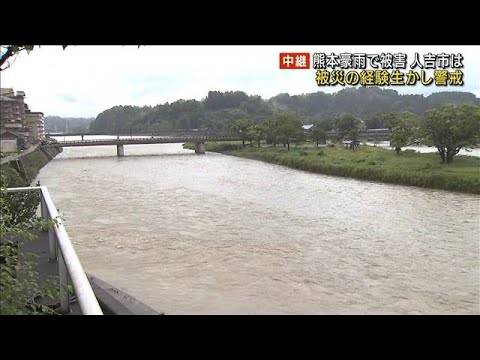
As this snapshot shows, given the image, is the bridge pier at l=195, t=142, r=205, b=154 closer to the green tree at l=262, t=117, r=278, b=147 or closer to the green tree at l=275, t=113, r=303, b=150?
the green tree at l=262, t=117, r=278, b=147

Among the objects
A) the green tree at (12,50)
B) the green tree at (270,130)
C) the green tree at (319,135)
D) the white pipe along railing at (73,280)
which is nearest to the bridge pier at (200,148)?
the green tree at (270,130)

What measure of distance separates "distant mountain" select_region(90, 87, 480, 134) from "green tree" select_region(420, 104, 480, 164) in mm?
14919

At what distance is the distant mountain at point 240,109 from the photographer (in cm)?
3219

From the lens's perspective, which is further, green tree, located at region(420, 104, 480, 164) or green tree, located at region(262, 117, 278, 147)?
A: green tree, located at region(262, 117, 278, 147)

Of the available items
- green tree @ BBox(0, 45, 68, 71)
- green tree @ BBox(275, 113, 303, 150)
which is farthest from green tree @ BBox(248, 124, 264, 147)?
green tree @ BBox(0, 45, 68, 71)

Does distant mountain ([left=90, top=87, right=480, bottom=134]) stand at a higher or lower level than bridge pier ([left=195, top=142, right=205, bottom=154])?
higher

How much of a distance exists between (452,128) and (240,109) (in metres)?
26.4

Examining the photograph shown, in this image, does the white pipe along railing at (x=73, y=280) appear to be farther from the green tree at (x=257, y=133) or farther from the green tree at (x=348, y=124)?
the green tree at (x=257, y=133)

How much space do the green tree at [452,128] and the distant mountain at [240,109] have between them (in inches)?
587

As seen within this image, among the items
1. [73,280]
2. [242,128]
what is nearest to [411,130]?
[242,128]

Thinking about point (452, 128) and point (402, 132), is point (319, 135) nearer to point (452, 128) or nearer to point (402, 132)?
point (402, 132)

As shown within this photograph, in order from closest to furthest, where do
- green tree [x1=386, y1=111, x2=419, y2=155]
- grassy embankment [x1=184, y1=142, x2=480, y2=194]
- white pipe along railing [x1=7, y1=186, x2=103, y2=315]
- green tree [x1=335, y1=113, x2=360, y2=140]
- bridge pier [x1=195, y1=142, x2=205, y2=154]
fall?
1. white pipe along railing [x1=7, y1=186, x2=103, y2=315]
2. grassy embankment [x1=184, y1=142, x2=480, y2=194]
3. green tree [x1=386, y1=111, x2=419, y2=155]
4. green tree [x1=335, y1=113, x2=360, y2=140]
5. bridge pier [x1=195, y1=142, x2=205, y2=154]

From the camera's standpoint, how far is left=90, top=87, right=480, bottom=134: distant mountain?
3219 centimetres
